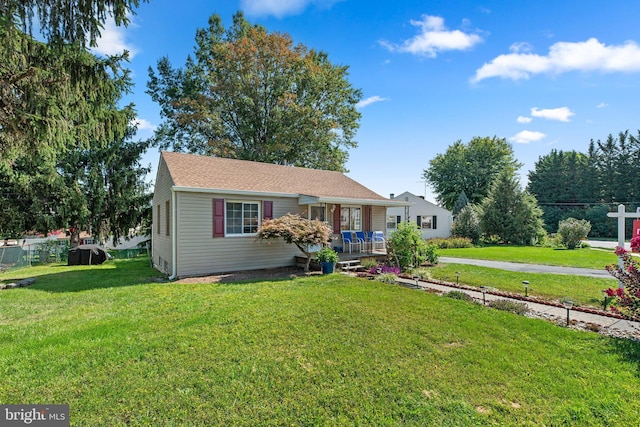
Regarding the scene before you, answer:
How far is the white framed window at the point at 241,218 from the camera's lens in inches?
433

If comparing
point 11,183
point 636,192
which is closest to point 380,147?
point 11,183

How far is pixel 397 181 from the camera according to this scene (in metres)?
34.8

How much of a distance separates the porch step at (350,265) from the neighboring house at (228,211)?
5.85 ft

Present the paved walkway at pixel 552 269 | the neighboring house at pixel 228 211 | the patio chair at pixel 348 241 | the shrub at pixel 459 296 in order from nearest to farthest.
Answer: the shrub at pixel 459 296, the neighboring house at pixel 228 211, the paved walkway at pixel 552 269, the patio chair at pixel 348 241

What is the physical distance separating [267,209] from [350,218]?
420cm

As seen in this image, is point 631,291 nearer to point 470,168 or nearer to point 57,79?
point 57,79

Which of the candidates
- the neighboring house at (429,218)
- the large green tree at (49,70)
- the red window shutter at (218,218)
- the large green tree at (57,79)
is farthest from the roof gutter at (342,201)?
the neighboring house at (429,218)

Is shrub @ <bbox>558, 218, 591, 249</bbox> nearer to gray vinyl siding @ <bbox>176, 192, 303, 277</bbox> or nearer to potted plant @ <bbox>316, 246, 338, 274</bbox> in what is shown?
potted plant @ <bbox>316, 246, 338, 274</bbox>

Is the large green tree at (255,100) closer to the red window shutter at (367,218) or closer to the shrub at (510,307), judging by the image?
the red window shutter at (367,218)

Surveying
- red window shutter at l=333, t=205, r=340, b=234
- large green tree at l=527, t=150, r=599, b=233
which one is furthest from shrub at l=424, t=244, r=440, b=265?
large green tree at l=527, t=150, r=599, b=233

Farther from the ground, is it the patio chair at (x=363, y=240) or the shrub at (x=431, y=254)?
the patio chair at (x=363, y=240)

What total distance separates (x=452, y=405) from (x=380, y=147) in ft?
62.1

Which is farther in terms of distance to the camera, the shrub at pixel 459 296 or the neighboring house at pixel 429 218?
the neighboring house at pixel 429 218

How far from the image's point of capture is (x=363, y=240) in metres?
13.6
